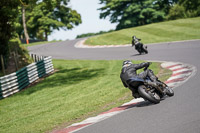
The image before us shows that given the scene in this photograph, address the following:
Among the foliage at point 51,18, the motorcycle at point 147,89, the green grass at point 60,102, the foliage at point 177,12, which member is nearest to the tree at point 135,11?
the foliage at point 177,12

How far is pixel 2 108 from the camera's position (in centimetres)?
1278

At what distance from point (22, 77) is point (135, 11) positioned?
4806cm

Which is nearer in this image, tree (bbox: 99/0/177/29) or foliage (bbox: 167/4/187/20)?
tree (bbox: 99/0/177/29)

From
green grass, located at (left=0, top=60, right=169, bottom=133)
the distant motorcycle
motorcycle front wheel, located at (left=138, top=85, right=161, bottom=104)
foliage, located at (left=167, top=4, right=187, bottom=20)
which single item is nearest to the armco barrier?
green grass, located at (left=0, top=60, right=169, bottom=133)

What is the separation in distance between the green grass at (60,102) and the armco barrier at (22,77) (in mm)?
578

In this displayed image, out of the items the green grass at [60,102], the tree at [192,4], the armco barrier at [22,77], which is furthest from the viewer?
the tree at [192,4]

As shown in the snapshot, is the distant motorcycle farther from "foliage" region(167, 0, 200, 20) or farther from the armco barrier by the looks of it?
"foliage" region(167, 0, 200, 20)

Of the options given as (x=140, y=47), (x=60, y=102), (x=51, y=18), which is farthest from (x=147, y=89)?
(x=51, y=18)

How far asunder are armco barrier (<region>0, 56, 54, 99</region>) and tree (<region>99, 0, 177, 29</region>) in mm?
44304

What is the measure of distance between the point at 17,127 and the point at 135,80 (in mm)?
3743

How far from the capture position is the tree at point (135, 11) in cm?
6278

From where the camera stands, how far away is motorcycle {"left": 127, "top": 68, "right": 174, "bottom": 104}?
26.6ft

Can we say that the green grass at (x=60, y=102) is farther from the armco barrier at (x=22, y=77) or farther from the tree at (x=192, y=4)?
the tree at (x=192, y=4)

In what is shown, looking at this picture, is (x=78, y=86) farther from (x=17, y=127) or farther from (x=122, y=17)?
(x=122, y=17)
